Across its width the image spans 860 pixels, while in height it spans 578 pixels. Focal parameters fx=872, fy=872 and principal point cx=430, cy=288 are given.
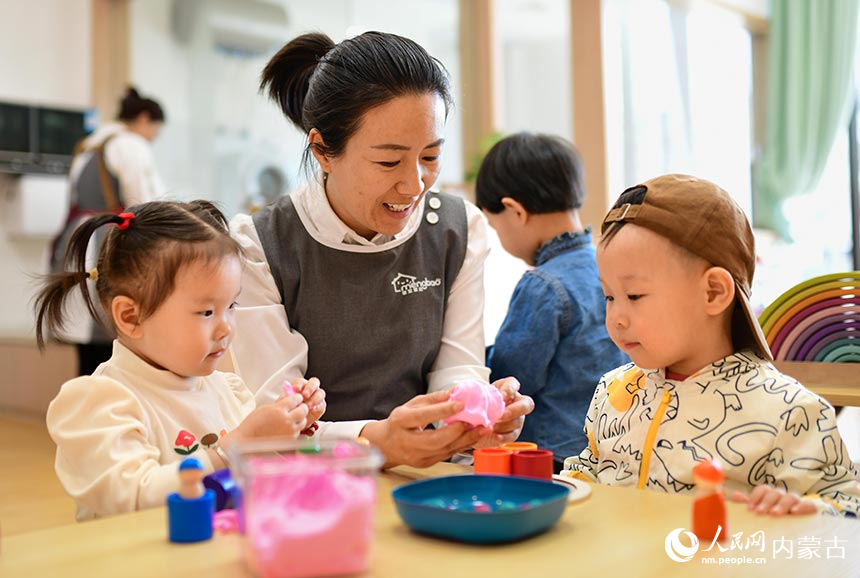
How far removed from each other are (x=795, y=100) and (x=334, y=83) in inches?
188

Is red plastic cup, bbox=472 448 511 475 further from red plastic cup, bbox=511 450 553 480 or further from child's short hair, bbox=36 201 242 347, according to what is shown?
child's short hair, bbox=36 201 242 347

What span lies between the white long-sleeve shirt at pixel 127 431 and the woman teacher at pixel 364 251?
28 centimetres

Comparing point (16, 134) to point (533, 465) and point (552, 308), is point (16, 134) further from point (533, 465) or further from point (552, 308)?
point (533, 465)

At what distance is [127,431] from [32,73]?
5953 millimetres

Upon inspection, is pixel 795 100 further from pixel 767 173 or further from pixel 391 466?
pixel 391 466

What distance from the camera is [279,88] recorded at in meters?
1.91

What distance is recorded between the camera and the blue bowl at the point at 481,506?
81cm

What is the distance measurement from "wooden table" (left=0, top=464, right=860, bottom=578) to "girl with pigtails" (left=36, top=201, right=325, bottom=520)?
0.22m

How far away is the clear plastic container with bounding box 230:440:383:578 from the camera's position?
0.71m

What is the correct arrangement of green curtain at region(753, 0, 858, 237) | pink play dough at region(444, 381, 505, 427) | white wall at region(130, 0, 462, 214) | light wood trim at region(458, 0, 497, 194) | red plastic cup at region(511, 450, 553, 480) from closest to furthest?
1. red plastic cup at region(511, 450, 553, 480)
2. pink play dough at region(444, 381, 505, 427)
3. light wood trim at region(458, 0, 497, 194)
4. green curtain at region(753, 0, 858, 237)
5. white wall at region(130, 0, 462, 214)

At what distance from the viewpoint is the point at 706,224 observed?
1284mm

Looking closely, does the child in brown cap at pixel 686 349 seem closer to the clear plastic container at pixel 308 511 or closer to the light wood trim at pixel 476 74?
the clear plastic container at pixel 308 511

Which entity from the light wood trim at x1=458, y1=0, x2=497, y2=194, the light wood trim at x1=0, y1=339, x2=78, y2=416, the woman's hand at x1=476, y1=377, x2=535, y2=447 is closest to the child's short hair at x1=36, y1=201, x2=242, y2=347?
the woman's hand at x1=476, y1=377, x2=535, y2=447

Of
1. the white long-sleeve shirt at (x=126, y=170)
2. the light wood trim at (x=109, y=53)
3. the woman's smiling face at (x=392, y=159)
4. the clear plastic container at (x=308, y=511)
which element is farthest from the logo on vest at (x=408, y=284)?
the light wood trim at (x=109, y=53)
